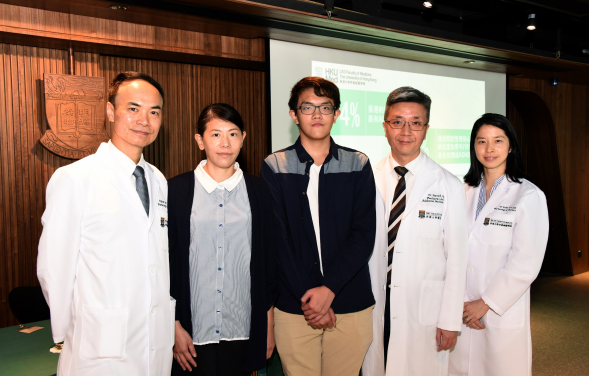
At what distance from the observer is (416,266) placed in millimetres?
2293

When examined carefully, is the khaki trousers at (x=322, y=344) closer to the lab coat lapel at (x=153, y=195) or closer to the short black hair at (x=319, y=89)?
the lab coat lapel at (x=153, y=195)

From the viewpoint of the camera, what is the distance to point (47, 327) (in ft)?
8.32

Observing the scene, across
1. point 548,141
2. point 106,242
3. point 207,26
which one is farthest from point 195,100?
point 548,141

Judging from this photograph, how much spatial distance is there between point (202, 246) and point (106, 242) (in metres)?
0.42

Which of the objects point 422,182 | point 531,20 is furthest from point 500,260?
point 531,20

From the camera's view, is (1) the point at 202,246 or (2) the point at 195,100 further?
(2) the point at 195,100

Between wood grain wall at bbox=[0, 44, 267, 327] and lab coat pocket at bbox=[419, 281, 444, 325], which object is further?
wood grain wall at bbox=[0, 44, 267, 327]

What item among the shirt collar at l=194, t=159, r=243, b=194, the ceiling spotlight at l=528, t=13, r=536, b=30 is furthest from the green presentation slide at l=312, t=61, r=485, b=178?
the shirt collar at l=194, t=159, r=243, b=194

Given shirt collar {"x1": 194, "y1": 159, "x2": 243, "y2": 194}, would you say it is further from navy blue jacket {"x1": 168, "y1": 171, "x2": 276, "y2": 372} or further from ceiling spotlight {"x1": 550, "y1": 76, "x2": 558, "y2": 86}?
ceiling spotlight {"x1": 550, "y1": 76, "x2": 558, "y2": 86}

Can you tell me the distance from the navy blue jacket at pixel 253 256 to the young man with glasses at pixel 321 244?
0.07 meters

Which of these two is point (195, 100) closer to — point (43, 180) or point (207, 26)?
A: point (207, 26)

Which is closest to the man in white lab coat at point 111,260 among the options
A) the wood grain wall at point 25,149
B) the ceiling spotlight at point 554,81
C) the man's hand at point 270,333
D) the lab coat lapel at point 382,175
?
the man's hand at point 270,333

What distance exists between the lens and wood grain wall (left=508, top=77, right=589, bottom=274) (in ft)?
23.5

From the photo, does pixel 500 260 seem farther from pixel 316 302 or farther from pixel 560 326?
pixel 560 326
